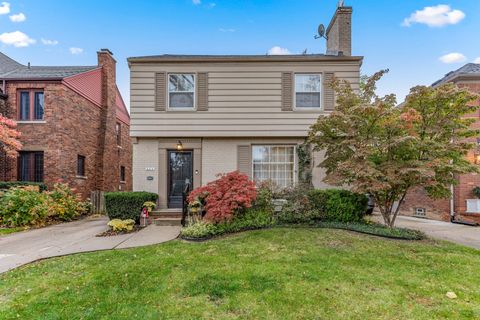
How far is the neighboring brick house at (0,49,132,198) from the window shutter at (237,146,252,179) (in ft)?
25.8

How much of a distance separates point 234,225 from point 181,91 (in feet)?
17.1

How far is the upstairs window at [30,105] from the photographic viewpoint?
11.7m

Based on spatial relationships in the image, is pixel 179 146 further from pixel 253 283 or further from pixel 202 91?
pixel 253 283

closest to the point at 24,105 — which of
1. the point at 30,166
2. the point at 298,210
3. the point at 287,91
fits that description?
the point at 30,166

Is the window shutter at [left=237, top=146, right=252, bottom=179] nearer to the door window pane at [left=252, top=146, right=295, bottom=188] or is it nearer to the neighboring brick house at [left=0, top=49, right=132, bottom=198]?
the door window pane at [left=252, top=146, right=295, bottom=188]

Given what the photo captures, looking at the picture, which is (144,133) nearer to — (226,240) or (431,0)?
(226,240)

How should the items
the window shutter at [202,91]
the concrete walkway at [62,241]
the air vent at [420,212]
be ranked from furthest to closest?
the air vent at [420,212] → the window shutter at [202,91] → the concrete walkway at [62,241]

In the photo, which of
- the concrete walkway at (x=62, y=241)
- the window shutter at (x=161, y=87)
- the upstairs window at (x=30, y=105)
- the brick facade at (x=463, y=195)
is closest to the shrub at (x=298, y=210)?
Answer: the concrete walkway at (x=62, y=241)

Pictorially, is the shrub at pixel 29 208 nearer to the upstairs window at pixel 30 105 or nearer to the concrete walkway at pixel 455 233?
the upstairs window at pixel 30 105

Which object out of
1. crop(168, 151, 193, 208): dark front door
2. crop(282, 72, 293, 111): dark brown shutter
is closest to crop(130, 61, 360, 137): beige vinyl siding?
crop(282, 72, 293, 111): dark brown shutter

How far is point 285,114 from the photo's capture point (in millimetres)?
9383

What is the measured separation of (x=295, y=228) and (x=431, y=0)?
12.5 metres

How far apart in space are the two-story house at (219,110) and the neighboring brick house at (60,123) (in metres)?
4.68

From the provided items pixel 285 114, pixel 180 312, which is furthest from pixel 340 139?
pixel 180 312
